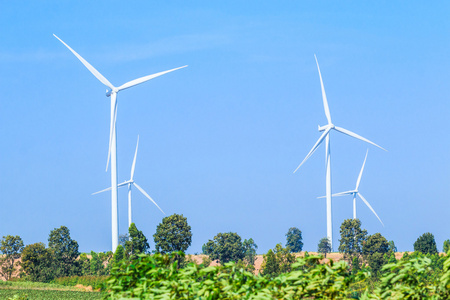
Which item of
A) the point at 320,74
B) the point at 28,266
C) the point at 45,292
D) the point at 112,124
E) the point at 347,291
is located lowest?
the point at 347,291

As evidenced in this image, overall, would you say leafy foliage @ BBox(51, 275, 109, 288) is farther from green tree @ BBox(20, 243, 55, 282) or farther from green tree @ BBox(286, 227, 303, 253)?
green tree @ BBox(286, 227, 303, 253)

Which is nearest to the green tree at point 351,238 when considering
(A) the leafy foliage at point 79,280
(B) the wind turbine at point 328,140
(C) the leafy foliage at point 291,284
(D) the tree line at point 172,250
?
(D) the tree line at point 172,250

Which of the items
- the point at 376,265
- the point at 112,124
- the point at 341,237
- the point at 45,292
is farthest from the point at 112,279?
the point at 341,237

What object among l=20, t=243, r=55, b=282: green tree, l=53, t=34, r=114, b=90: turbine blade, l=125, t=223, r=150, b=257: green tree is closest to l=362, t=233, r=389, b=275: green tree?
l=125, t=223, r=150, b=257: green tree

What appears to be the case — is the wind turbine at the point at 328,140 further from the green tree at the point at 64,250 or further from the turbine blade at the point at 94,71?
the green tree at the point at 64,250

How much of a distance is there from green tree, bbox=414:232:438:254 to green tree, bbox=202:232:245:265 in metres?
32.7

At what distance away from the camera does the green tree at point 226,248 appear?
403 feet

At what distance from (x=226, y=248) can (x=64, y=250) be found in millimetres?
31246

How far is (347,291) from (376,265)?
86.2 metres

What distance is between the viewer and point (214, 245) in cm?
12456

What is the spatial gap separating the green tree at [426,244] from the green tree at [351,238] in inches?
392

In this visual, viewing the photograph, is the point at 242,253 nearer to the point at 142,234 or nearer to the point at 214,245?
the point at 214,245

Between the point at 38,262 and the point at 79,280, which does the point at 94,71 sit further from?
the point at 38,262

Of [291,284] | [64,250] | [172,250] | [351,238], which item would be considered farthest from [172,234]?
[291,284]
